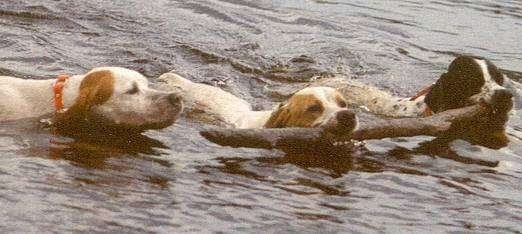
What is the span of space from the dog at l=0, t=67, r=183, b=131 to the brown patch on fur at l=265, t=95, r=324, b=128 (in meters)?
0.78

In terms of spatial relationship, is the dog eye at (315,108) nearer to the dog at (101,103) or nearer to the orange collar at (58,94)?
the dog at (101,103)

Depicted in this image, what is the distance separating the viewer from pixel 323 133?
675 centimetres

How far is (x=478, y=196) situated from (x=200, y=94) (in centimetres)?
332

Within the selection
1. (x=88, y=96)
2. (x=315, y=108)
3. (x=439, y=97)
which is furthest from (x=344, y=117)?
(x=88, y=96)

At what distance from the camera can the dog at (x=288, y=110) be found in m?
6.91

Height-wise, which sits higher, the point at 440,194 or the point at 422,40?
the point at 440,194

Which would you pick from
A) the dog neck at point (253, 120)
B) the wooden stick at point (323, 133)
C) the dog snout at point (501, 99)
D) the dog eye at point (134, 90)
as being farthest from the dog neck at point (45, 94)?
the dog snout at point (501, 99)

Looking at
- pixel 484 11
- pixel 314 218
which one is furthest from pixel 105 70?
pixel 484 11

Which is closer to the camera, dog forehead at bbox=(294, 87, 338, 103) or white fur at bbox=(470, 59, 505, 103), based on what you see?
dog forehead at bbox=(294, 87, 338, 103)

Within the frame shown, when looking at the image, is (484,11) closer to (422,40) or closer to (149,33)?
(422,40)

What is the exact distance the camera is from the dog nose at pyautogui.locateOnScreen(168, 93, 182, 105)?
23.0 feet

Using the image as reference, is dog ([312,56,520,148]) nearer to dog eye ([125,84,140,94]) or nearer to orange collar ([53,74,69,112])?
dog eye ([125,84,140,94])

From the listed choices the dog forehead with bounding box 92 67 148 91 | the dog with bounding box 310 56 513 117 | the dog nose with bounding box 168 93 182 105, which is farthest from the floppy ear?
the dog with bounding box 310 56 513 117

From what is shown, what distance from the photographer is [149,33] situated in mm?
11664
